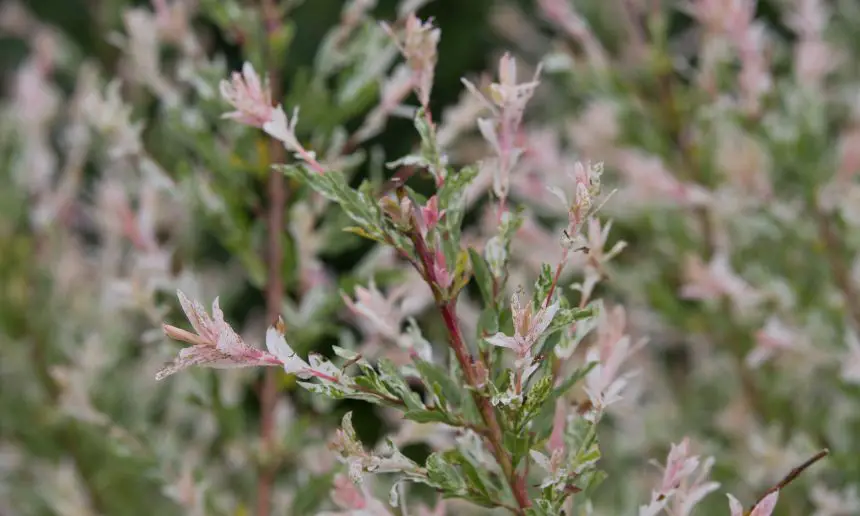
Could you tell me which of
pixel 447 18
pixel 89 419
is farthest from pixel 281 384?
pixel 447 18

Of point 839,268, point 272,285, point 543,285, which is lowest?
point 839,268

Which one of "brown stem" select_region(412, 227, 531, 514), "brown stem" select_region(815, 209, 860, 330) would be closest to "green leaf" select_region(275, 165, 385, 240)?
"brown stem" select_region(412, 227, 531, 514)

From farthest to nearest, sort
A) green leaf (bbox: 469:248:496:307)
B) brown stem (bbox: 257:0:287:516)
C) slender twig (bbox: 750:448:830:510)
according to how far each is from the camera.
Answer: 1. brown stem (bbox: 257:0:287:516)
2. green leaf (bbox: 469:248:496:307)
3. slender twig (bbox: 750:448:830:510)

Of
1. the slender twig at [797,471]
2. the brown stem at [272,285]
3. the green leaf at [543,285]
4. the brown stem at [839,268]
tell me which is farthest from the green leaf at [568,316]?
the brown stem at [839,268]

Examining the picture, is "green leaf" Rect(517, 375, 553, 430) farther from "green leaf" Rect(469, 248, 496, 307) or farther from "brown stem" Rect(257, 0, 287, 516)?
"brown stem" Rect(257, 0, 287, 516)

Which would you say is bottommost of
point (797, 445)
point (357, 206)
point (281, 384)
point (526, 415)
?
A: point (797, 445)

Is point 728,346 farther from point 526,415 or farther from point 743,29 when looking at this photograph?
point 526,415

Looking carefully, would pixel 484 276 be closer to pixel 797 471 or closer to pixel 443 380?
pixel 443 380

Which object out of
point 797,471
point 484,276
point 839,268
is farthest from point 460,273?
point 839,268
